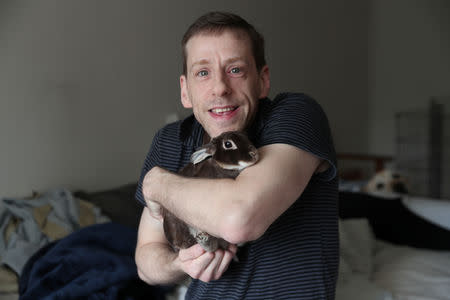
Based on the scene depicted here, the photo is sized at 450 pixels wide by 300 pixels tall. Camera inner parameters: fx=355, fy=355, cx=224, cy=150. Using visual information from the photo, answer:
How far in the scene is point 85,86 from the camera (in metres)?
2.11

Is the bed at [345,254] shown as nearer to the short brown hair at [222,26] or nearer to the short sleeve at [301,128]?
the short sleeve at [301,128]

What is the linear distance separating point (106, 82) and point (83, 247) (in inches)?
45.8

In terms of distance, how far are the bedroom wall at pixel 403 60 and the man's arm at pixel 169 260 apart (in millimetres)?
4360

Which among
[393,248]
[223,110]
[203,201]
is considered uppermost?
[223,110]

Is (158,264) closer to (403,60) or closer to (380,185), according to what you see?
(380,185)

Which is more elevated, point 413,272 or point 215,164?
point 215,164

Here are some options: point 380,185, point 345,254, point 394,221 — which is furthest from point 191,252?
point 380,185

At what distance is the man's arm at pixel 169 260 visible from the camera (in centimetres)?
→ 69

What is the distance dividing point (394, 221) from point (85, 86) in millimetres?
1958

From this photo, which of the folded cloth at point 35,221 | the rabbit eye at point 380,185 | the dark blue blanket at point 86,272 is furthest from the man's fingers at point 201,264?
the rabbit eye at point 380,185

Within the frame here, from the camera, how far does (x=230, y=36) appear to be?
0.79 meters

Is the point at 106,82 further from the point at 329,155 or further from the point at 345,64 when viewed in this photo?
the point at 345,64

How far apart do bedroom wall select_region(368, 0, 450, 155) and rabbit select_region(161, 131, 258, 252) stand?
174 inches

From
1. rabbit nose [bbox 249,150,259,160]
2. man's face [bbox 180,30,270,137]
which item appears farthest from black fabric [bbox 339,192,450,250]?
rabbit nose [bbox 249,150,259,160]
